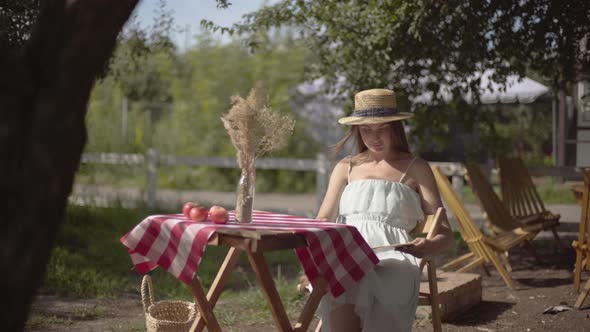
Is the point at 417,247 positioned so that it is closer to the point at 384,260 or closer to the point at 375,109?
the point at 384,260

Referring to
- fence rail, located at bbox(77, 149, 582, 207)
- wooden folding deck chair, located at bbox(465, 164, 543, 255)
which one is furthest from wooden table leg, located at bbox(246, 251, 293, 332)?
fence rail, located at bbox(77, 149, 582, 207)

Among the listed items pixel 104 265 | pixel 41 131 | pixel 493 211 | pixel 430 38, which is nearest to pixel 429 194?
pixel 41 131

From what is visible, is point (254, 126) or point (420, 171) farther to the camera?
point (420, 171)

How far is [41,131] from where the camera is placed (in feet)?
7.01

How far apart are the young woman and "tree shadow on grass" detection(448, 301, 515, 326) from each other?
64.3 inches

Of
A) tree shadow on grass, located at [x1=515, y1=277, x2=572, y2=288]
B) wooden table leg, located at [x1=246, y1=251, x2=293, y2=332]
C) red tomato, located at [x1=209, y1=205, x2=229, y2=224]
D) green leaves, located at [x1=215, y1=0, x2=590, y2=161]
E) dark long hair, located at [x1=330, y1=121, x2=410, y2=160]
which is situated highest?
green leaves, located at [x1=215, y1=0, x2=590, y2=161]

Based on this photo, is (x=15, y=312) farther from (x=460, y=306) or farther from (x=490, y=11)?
(x=490, y=11)

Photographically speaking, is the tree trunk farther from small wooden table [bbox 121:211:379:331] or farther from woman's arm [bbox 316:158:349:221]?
woman's arm [bbox 316:158:349:221]

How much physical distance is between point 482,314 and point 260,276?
2.83 m

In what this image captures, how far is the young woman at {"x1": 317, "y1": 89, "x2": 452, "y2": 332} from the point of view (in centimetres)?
372

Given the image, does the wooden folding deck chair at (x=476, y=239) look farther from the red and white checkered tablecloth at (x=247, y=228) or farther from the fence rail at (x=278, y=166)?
the red and white checkered tablecloth at (x=247, y=228)

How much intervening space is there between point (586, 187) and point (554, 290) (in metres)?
0.97

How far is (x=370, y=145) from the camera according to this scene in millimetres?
4203

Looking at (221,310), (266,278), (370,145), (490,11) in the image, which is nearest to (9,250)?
(266,278)
